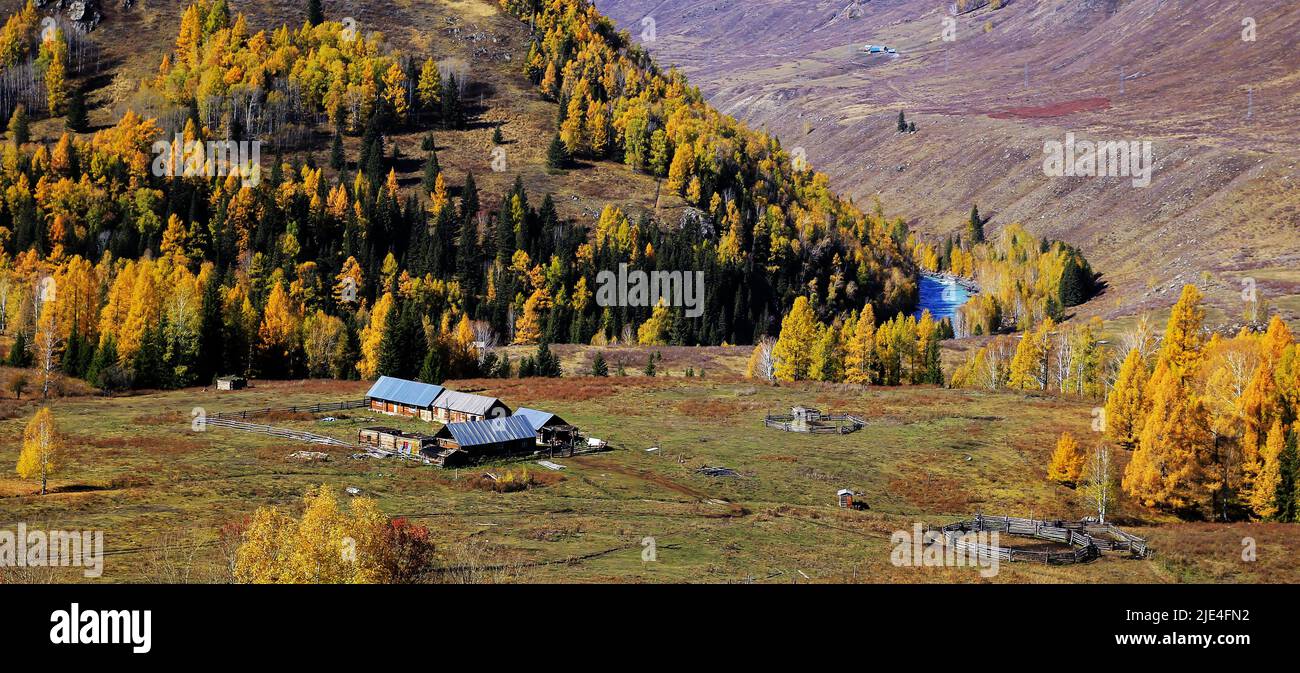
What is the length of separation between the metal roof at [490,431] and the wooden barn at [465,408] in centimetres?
647

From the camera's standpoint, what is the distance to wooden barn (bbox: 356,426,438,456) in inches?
2768

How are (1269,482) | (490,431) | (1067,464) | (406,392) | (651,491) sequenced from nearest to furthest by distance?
(651,491), (1269,482), (1067,464), (490,431), (406,392)

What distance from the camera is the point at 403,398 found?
89562 mm

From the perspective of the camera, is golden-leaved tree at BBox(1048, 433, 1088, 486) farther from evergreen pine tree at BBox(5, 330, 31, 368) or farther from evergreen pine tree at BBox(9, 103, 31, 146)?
evergreen pine tree at BBox(9, 103, 31, 146)

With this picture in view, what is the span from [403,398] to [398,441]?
18.8 m

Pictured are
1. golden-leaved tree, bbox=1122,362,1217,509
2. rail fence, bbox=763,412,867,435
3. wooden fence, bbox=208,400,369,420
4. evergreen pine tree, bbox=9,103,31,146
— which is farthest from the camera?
evergreen pine tree, bbox=9,103,31,146

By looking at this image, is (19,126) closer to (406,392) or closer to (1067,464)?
(406,392)

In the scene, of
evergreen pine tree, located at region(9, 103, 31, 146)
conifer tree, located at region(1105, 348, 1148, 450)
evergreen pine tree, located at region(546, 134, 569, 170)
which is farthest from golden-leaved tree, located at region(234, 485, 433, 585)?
evergreen pine tree, located at region(9, 103, 31, 146)

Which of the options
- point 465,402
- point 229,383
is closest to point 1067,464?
point 465,402

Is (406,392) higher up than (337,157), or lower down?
lower down

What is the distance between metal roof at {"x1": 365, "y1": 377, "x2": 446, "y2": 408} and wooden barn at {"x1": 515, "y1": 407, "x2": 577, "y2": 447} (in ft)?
42.1

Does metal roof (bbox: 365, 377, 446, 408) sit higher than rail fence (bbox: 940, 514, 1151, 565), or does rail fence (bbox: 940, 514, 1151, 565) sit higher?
metal roof (bbox: 365, 377, 446, 408)

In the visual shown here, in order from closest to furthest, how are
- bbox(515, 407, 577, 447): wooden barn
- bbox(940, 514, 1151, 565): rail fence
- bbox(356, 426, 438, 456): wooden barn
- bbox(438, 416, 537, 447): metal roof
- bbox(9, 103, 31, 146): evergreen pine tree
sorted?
bbox(940, 514, 1151, 565): rail fence < bbox(356, 426, 438, 456): wooden barn < bbox(438, 416, 537, 447): metal roof < bbox(515, 407, 577, 447): wooden barn < bbox(9, 103, 31, 146): evergreen pine tree
